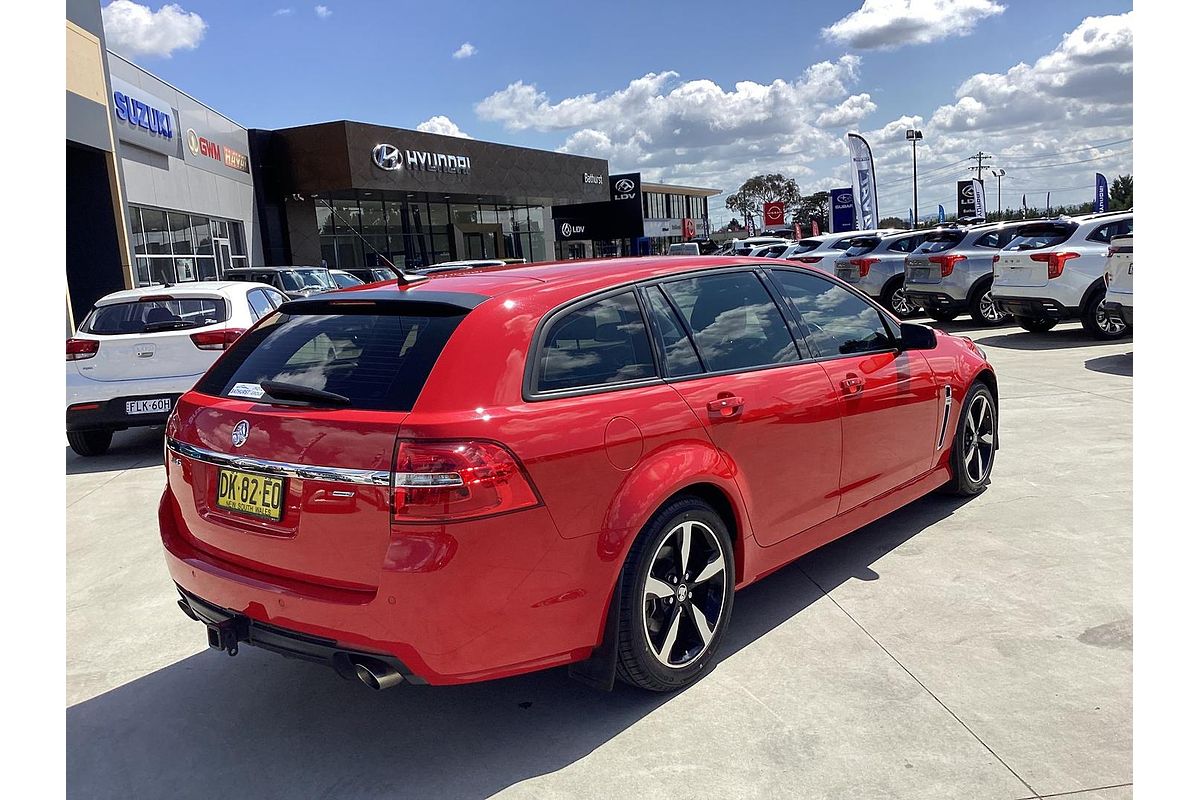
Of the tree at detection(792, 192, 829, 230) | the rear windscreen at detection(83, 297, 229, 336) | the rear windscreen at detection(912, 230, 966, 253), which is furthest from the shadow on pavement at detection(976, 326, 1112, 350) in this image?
the tree at detection(792, 192, 829, 230)

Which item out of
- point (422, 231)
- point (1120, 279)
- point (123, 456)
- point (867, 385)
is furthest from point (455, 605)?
point (422, 231)

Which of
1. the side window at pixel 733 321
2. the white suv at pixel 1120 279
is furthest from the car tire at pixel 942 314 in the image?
the side window at pixel 733 321

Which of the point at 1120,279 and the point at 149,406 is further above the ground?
the point at 1120,279

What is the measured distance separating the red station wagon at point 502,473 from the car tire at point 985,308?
41.5 ft

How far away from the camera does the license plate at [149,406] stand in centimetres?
778

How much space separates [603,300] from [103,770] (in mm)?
2437

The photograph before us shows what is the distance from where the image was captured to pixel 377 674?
9.14ft

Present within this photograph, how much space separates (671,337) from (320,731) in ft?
6.56

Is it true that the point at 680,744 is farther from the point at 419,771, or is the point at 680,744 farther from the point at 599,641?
the point at 419,771

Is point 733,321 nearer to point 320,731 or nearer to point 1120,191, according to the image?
point 320,731

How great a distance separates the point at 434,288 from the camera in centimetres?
339

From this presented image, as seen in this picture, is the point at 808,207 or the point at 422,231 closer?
the point at 422,231

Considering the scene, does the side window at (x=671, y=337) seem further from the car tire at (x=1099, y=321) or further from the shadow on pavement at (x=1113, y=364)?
the car tire at (x=1099, y=321)
